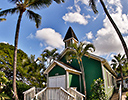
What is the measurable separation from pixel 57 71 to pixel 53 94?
3767mm

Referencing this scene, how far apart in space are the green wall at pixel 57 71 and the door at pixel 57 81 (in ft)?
1.34

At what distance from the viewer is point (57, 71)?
11.2 metres

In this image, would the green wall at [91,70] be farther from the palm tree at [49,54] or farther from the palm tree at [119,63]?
the palm tree at [119,63]

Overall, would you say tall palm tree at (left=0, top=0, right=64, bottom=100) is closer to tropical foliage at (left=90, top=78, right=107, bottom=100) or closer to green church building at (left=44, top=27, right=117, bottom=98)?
green church building at (left=44, top=27, right=117, bottom=98)

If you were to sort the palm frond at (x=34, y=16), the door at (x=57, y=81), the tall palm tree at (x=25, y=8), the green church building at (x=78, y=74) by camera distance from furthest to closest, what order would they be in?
Answer: the door at (x=57, y=81) → the green church building at (x=78, y=74) → the palm frond at (x=34, y=16) → the tall palm tree at (x=25, y=8)

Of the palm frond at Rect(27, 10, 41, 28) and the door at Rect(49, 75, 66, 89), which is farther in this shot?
the door at Rect(49, 75, 66, 89)

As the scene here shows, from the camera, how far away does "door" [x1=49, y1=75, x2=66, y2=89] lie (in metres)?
10.2

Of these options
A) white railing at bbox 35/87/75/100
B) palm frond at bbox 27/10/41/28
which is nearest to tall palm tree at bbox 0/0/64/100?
palm frond at bbox 27/10/41/28

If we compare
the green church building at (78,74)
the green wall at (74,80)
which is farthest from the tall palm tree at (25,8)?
the green wall at (74,80)

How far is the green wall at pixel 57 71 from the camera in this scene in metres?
10.7

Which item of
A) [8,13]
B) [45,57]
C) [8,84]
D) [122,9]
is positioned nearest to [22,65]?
[45,57]

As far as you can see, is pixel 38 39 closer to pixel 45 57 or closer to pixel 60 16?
pixel 45 57

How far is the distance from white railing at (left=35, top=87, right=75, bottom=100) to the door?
7.99 ft

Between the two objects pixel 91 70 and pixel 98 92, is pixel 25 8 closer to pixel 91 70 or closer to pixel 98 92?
pixel 91 70
